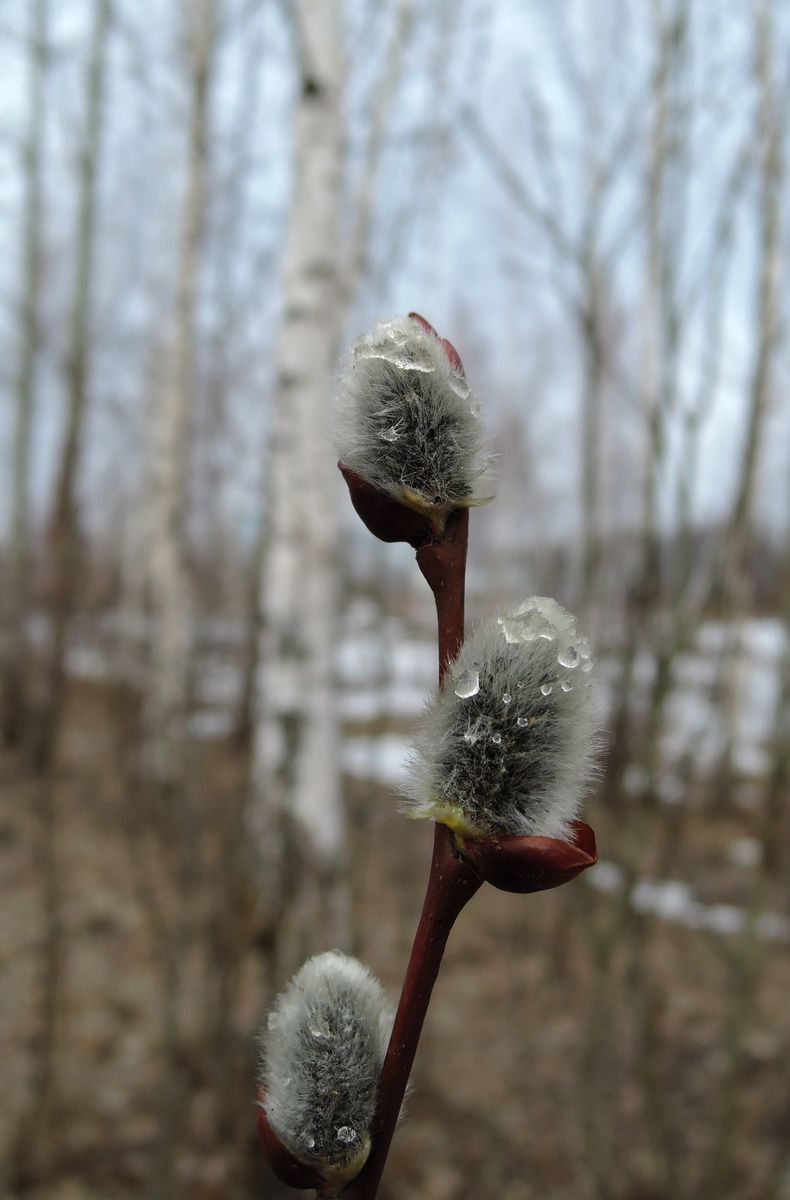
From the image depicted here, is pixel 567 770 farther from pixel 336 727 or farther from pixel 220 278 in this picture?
pixel 220 278

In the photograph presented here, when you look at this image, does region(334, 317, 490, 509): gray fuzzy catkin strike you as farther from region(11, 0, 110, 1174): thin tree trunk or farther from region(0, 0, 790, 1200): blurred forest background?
region(11, 0, 110, 1174): thin tree trunk

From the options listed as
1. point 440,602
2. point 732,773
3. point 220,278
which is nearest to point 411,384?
point 440,602

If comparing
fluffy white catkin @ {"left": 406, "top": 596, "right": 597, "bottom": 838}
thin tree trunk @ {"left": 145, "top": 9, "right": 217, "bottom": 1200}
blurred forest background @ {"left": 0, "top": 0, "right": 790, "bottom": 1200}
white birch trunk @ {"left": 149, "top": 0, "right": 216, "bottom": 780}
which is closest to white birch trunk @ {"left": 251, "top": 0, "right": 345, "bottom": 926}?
Result: blurred forest background @ {"left": 0, "top": 0, "right": 790, "bottom": 1200}

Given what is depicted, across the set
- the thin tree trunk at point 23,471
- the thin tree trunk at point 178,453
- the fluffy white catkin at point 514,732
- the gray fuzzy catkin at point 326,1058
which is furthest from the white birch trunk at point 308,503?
the thin tree trunk at point 23,471

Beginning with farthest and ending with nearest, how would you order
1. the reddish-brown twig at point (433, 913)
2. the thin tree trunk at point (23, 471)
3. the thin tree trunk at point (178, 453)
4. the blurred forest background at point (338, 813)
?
the thin tree trunk at point (23, 471), the thin tree trunk at point (178, 453), the blurred forest background at point (338, 813), the reddish-brown twig at point (433, 913)

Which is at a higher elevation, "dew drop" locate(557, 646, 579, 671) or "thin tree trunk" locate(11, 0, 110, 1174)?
"dew drop" locate(557, 646, 579, 671)

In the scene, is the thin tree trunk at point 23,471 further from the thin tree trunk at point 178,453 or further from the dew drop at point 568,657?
the dew drop at point 568,657
